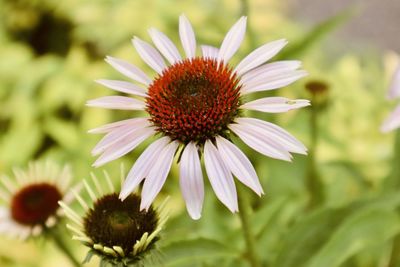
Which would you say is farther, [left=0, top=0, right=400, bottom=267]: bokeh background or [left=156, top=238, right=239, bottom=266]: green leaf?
[left=0, top=0, right=400, bottom=267]: bokeh background

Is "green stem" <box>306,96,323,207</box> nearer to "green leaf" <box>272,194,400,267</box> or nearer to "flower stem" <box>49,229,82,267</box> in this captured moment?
"green leaf" <box>272,194,400,267</box>

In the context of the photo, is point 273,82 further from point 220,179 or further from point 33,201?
point 33,201

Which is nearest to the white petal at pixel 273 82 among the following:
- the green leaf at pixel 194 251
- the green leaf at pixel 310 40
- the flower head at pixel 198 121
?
the flower head at pixel 198 121

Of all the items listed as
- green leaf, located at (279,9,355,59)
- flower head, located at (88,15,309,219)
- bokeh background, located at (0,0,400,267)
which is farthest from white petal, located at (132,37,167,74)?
green leaf, located at (279,9,355,59)

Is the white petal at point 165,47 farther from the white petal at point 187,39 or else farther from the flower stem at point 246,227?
the flower stem at point 246,227

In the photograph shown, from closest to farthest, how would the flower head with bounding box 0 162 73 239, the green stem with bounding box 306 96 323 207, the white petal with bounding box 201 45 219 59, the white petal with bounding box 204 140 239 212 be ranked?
1. the white petal with bounding box 204 140 239 212
2. the white petal with bounding box 201 45 219 59
3. the flower head with bounding box 0 162 73 239
4. the green stem with bounding box 306 96 323 207

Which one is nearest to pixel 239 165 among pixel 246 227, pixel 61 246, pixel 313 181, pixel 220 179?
pixel 220 179

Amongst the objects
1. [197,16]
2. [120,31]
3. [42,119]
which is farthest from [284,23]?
[42,119]
